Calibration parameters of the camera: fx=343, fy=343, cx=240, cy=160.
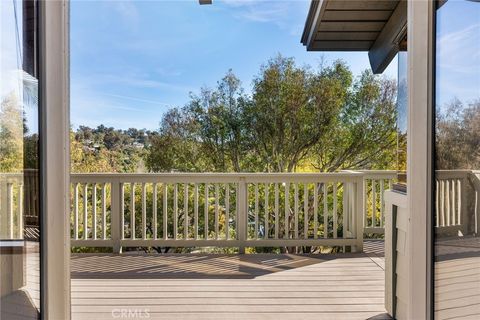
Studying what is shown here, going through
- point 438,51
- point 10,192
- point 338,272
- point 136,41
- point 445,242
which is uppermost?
point 136,41

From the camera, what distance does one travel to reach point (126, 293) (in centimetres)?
250

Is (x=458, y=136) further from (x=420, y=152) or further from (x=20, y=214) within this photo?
(x=20, y=214)

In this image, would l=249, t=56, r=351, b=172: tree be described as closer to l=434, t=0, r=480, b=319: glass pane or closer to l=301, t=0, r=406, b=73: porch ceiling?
l=301, t=0, r=406, b=73: porch ceiling

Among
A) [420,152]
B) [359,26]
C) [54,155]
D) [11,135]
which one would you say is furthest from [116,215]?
[420,152]

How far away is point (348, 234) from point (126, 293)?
2.49 m

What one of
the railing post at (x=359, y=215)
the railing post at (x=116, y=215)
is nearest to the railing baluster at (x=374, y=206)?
the railing post at (x=359, y=215)

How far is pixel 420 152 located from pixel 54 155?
138cm

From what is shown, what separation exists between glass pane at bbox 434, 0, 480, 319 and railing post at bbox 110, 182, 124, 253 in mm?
3210

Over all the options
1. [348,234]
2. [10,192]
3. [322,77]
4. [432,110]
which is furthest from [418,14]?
[322,77]

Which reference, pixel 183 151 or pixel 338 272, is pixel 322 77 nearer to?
pixel 183 151

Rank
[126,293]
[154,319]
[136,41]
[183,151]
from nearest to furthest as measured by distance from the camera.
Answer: [154,319], [126,293], [136,41], [183,151]

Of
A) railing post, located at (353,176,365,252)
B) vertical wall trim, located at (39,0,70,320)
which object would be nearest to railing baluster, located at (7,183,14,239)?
vertical wall trim, located at (39,0,70,320)

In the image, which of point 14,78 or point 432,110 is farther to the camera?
point 432,110

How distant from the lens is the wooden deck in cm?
218
